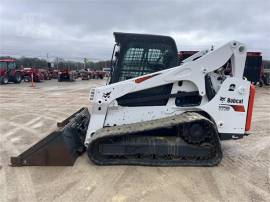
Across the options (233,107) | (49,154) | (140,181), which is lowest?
(140,181)

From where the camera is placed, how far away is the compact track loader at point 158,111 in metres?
5.20

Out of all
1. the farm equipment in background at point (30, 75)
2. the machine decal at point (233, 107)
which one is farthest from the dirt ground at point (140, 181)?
the farm equipment in background at point (30, 75)

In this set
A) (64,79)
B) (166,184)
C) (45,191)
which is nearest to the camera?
(45,191)

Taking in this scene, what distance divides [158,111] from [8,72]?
26.8 meters

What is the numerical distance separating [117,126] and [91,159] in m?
0.77

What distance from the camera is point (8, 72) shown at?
29.3m

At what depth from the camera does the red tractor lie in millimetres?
28719

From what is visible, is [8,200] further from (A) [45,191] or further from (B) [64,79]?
(B) [64,79]

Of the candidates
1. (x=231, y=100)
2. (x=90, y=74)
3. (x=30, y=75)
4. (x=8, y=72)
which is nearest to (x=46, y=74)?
(x=30, y=75)

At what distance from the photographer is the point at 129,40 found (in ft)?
19.1

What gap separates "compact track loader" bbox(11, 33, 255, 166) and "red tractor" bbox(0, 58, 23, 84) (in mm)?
25196

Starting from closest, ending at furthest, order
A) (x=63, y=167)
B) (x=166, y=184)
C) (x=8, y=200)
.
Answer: (x=8, y=200) → (x=166, y=184) → (x=63, y=167)

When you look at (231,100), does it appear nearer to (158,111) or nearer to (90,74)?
(158,111)

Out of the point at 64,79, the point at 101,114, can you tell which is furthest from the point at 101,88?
the point at 64,79
